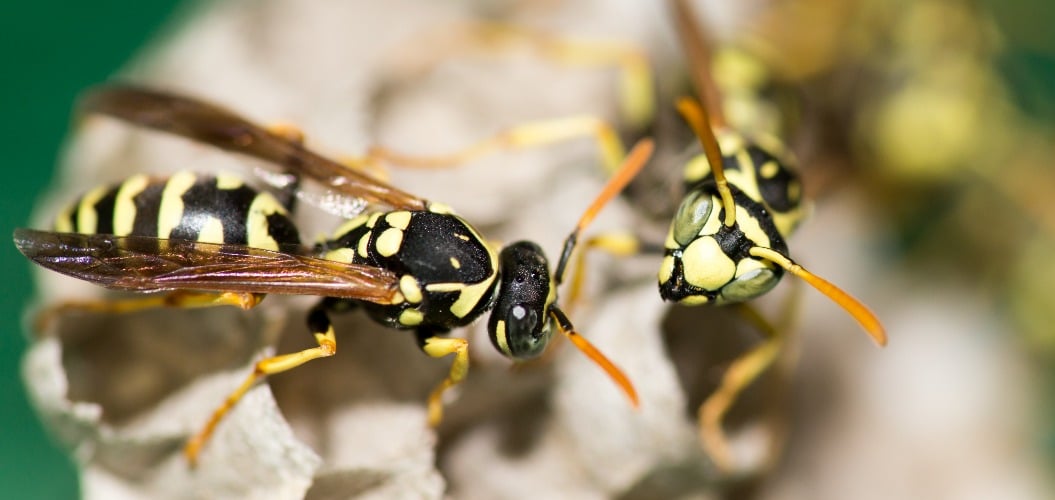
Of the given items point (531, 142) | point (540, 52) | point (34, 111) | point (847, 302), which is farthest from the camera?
point (34, 111)

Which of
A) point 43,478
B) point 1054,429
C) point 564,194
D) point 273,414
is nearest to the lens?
point 273,414

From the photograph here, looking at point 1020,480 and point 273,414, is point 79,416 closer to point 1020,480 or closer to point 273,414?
point 273,414

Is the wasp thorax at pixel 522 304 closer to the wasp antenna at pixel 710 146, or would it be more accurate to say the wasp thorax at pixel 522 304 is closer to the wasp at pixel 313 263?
the wasp at pixel 313 263

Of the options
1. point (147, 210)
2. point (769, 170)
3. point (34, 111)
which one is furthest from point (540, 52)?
point (34, 111)

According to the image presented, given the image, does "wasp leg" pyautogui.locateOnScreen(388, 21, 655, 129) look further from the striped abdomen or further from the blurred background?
the striped abdomen

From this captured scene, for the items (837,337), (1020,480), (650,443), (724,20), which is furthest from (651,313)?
(1020,480)

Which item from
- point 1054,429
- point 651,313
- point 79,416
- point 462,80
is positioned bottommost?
point 79,416

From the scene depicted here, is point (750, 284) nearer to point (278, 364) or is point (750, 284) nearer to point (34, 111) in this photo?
point (278, 364)

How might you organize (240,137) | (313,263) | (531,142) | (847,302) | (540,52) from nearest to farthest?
(847,302) < (313,263) < (240,137) < (531,142) < (540,52)

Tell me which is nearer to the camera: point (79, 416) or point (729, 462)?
point (79, 416)
